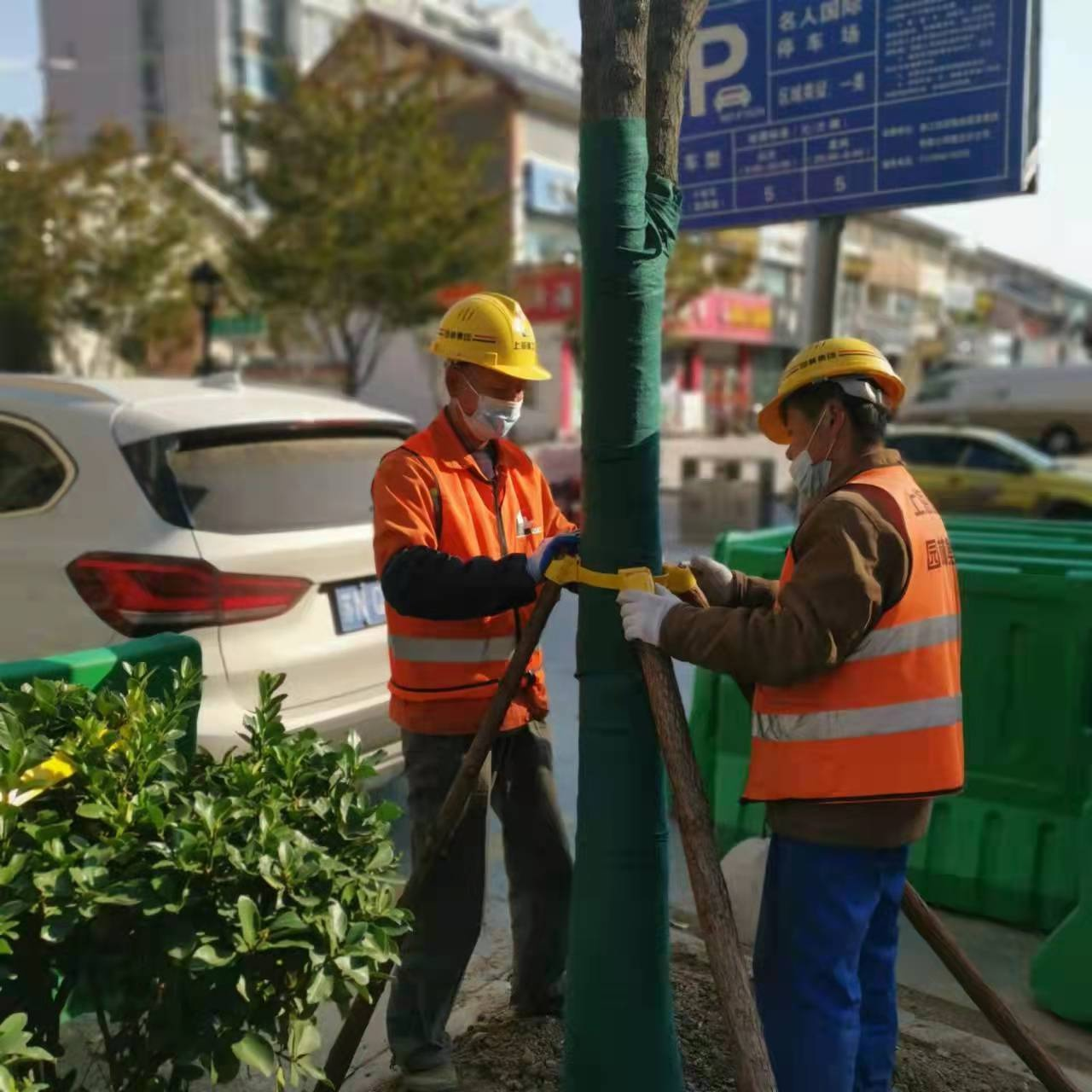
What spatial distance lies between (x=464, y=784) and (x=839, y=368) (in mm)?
1216

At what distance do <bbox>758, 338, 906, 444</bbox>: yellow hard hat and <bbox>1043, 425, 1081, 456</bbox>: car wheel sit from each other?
24.3 metres

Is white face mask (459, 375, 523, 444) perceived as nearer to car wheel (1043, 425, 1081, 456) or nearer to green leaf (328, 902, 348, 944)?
green leaf (328, 902, 348, 944)

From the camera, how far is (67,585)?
360 cm

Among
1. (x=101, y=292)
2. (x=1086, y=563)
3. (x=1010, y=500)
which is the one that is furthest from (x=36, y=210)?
(x=1086, y=563)

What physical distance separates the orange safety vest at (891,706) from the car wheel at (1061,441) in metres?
24.4

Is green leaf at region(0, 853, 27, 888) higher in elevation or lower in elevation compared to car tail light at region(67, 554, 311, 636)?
lower

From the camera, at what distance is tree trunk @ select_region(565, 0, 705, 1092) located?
7.57 feet

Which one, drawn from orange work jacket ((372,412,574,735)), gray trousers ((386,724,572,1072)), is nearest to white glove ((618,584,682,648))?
orange work jacket ((372,412,574,735))

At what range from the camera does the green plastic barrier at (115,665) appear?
7.92 feet

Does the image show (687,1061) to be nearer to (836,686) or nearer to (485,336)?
(836,686)

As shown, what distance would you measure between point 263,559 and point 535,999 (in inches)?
63.6

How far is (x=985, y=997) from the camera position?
263 centimetres

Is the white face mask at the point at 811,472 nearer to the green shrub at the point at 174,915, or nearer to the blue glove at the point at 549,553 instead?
the blue glove at the point at 549,553

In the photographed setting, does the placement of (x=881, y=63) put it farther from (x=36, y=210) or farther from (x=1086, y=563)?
(x=36, y=210)
